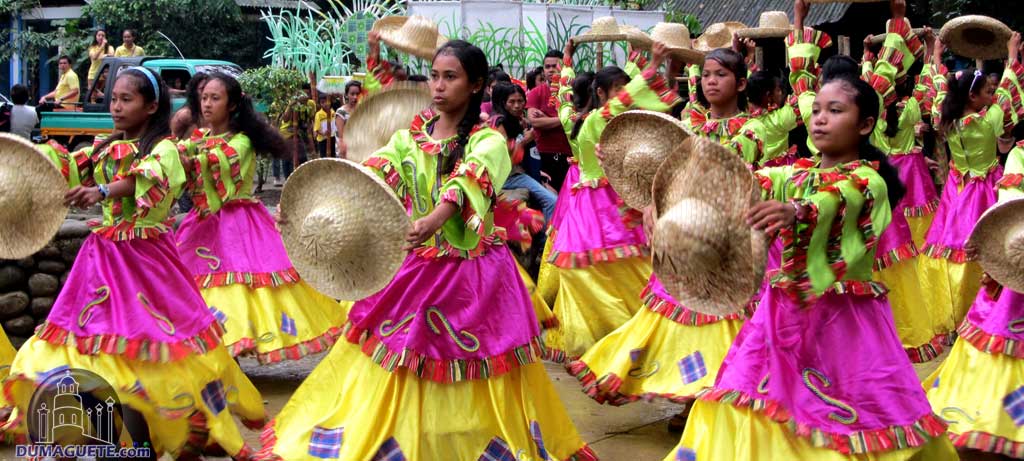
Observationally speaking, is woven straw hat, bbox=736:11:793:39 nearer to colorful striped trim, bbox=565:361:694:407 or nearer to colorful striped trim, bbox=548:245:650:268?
colorful striped trim, bbox=548:245:650:268

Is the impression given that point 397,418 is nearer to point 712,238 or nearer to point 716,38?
point 712,238

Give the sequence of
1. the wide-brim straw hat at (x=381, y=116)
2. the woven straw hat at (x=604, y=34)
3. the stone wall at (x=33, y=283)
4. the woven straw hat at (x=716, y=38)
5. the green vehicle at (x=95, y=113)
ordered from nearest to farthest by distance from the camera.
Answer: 1. the wide-brim straw hat at (x=381, y=116)
2. the stone wall at (x=33, y=283)
3. the woven straw hat at (x=604, y=34)
4. the woven straw hat at (x=716, y=38)
5. the green vehicle at (x=95, y=113)

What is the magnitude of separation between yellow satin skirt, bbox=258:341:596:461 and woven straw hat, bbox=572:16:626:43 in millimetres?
4411

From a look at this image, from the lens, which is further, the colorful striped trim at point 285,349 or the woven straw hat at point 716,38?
the woven straw hat at point 716,38

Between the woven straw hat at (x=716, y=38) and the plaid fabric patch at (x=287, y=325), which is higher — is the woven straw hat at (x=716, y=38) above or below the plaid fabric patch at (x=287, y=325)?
above

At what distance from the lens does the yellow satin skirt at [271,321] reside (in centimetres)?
646

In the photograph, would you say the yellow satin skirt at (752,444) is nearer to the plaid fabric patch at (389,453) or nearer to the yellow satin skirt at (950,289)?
the plaid fabric patch at (389,453)

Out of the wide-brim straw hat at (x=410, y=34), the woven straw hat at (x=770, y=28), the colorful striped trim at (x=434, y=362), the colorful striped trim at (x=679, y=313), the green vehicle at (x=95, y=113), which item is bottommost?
the green vehicle at (x=95, y=113)

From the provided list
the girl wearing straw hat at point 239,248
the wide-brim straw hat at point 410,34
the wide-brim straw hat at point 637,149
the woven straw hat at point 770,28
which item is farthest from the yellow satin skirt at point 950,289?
the girl wearing straw hat at point 239,248

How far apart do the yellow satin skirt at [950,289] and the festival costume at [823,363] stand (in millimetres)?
3895

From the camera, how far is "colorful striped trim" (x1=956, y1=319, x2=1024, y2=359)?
16.5 feet

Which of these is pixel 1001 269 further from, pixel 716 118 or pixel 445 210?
pixel 445 210

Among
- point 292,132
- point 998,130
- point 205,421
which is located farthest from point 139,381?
point 292,132

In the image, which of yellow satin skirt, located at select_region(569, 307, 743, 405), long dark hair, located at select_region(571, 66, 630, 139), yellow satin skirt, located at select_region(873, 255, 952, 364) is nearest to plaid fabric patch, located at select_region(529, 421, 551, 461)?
yellow satin skirt, located at select_region(569, 307, 743, 405)
